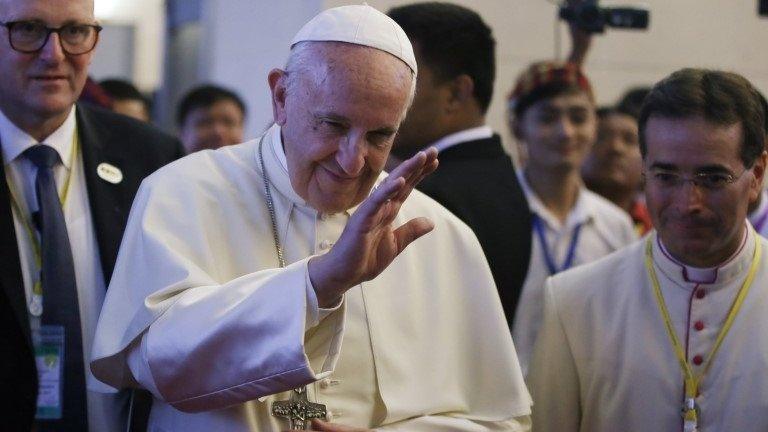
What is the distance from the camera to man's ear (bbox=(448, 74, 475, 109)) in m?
4.24

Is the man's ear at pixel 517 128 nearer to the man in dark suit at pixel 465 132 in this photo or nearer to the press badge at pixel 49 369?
the man in dark suit at pixel 465 132

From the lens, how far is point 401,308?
317cm

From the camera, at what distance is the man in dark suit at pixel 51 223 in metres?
3.37

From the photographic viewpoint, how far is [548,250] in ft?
17.6

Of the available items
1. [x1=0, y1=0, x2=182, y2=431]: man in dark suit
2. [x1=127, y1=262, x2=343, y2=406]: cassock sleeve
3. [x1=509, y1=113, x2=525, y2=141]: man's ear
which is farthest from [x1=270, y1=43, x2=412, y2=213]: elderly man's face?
[x1=509, y1=113, x2=525, y2=141]: man's ear

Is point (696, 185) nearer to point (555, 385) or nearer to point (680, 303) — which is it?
point (680, 303)

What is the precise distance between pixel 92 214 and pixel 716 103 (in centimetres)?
173

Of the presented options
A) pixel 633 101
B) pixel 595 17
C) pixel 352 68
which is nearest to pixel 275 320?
pixel 352 68

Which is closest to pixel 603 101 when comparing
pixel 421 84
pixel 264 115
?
pixel 264 115

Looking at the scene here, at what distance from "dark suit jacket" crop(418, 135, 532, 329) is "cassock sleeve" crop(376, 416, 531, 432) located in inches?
37.8

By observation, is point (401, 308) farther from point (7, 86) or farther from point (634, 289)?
point (7, 86)

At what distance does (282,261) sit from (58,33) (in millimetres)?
996

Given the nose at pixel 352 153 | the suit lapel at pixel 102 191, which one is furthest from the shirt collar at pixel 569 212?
the nose at pixel 352 153

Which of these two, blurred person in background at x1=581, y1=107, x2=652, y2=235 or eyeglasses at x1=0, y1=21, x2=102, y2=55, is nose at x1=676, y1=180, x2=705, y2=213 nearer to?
eyeglasses at x1=0, y1=21, x2=102, y2=55
